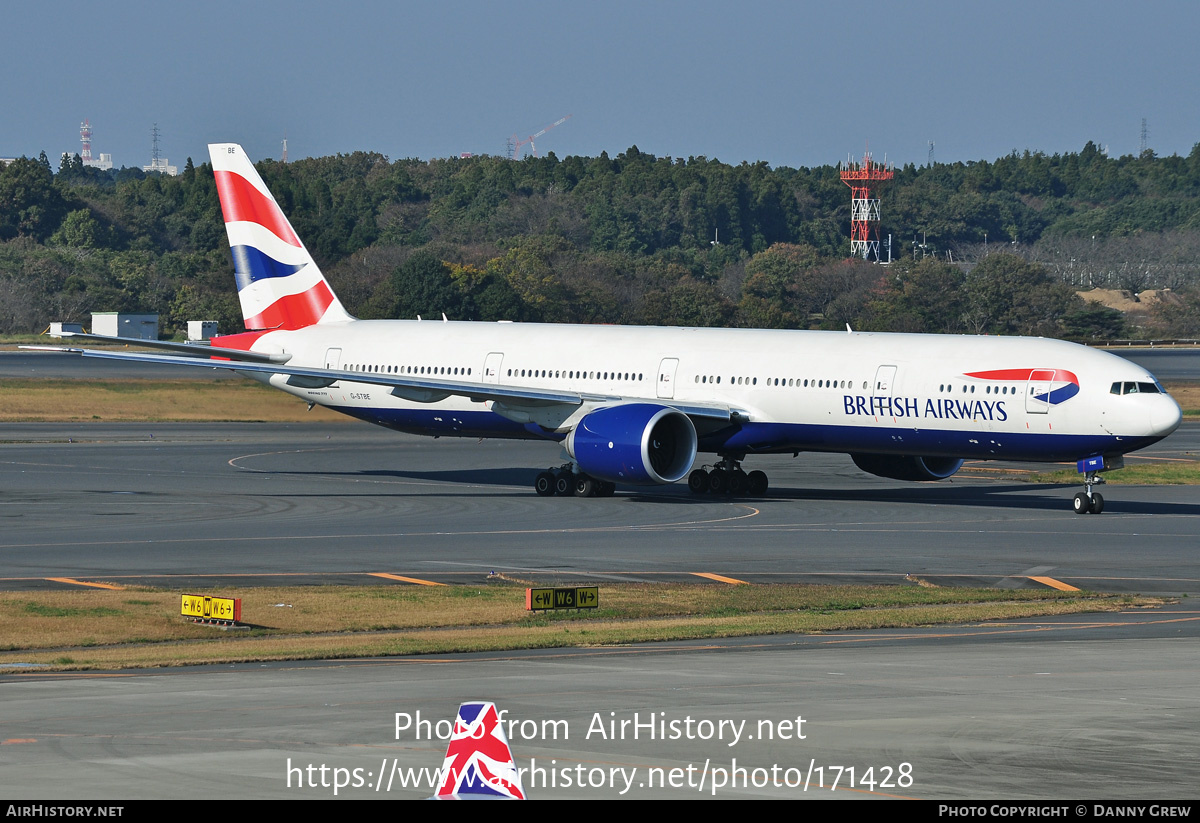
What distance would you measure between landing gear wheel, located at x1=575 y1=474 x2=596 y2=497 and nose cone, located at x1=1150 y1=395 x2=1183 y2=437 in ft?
53.2

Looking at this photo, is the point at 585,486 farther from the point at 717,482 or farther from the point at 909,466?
the point at 909,466

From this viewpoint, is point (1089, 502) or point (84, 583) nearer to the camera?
point (84, 583)

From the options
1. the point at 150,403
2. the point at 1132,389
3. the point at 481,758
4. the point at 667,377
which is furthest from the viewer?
the point at 150,403

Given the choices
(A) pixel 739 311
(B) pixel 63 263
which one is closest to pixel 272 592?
(A) pixel 739 311

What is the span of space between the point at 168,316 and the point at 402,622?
129 metres

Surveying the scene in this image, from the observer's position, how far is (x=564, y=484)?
5078 centimetres

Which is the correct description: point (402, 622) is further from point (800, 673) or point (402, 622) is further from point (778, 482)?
point (778, 482)

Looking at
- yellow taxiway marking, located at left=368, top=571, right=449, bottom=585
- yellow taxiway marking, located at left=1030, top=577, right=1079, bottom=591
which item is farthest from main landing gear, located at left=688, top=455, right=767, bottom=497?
yellow taxiway marking, located at left=368, top=571, right=449, bottom=585

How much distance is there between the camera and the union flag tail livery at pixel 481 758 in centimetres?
1166

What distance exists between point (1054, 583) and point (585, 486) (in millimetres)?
19788

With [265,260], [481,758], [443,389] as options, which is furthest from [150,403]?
[481,758]

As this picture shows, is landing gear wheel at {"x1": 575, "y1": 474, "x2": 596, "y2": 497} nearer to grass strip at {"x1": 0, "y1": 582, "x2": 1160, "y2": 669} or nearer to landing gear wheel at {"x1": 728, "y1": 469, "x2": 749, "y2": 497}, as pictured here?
landing gear wheel at {"x1": 728, "y1": 469, "x2": 749, "y2": 497}

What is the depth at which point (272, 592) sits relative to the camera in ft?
99.6

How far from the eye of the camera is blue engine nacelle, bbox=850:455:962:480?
5169 centimetres
